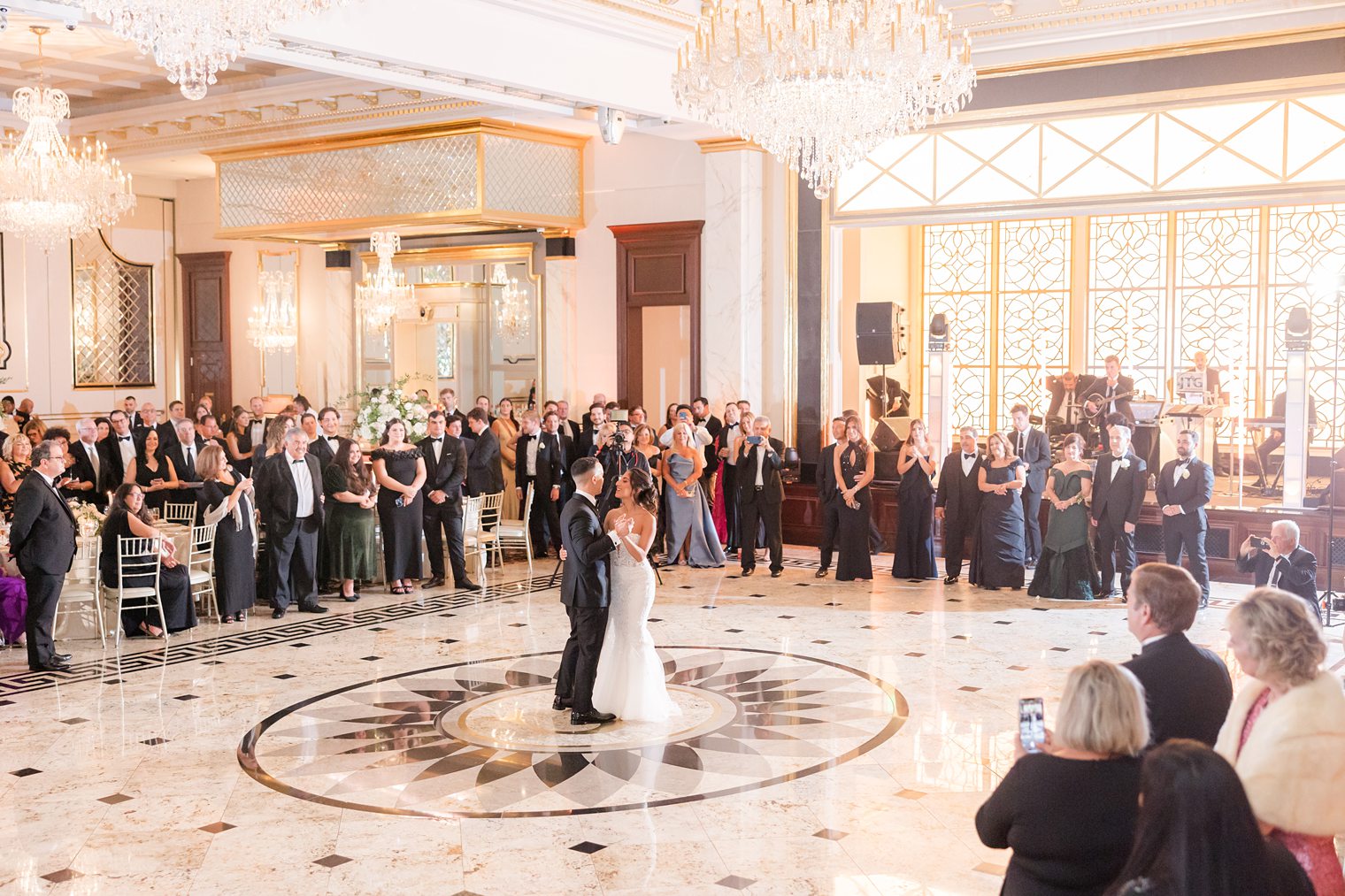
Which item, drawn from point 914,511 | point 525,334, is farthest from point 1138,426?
point 525,334

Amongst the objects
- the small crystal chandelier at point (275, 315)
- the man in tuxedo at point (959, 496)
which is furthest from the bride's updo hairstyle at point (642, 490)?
the small crystal chandelier at point (275, 315)

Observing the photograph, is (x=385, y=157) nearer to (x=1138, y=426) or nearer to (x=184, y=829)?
(x=1138, y=426)

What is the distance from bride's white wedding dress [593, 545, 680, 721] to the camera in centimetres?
690

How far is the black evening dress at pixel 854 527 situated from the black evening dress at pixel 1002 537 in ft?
3.26

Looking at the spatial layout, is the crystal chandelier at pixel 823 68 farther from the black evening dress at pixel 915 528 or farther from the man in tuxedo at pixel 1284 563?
the black evening dress at pixel 915 528

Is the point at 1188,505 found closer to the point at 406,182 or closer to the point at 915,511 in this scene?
the point at 915,511

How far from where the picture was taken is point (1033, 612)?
998 centimetres

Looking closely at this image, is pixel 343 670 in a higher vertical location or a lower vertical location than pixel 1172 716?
lower

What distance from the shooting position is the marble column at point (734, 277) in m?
13.7

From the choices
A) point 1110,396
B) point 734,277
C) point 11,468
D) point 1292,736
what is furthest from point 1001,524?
point 11,468

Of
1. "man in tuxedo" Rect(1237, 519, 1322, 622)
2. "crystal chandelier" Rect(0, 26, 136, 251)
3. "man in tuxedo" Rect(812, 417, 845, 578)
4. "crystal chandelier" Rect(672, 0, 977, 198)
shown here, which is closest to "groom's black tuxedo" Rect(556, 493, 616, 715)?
"crystal chandelier" Rect(672, 0, 977, 198)

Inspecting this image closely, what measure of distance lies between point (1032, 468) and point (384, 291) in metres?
8.17

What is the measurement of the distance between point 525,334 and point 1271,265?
28.8 feet

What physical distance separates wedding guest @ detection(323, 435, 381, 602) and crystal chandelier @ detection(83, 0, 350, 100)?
13.8ft
